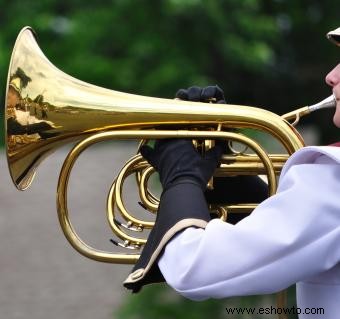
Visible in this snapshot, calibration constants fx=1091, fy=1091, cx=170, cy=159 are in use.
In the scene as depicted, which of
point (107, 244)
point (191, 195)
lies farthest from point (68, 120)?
point (107, 244)

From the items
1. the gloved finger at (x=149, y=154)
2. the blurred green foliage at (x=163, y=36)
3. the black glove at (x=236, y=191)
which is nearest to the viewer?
the gloved finger at (x=149, y=154)

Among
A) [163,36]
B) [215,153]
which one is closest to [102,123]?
[215,153]

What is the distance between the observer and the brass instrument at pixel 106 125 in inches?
107

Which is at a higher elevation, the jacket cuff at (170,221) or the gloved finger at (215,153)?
the gloved finger at (215,153)

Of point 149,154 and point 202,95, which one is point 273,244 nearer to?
point 149,154

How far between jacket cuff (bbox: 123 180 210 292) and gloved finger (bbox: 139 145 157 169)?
163 mm

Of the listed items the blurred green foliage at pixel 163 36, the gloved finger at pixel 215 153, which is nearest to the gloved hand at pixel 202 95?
the gloved finger at pixel 215 153

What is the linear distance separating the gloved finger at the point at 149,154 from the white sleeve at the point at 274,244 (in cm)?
33

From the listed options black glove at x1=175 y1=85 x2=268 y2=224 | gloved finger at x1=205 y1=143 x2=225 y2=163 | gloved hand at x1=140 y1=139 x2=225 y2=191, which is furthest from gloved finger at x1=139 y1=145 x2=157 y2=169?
black glove at x1=175 y1=85 x2=268 y2=224

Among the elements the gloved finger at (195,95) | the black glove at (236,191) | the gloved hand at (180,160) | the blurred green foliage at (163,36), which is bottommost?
the gloved hand at (180,160)

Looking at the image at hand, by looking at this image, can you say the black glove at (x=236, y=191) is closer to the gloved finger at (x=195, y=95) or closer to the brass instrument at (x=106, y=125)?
the brass instrument at (x=106, y=125)

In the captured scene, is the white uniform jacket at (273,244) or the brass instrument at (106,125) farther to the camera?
the brass instrument at (106,125)

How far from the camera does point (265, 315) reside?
6859 millimetres

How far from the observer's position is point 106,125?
2771 mm
